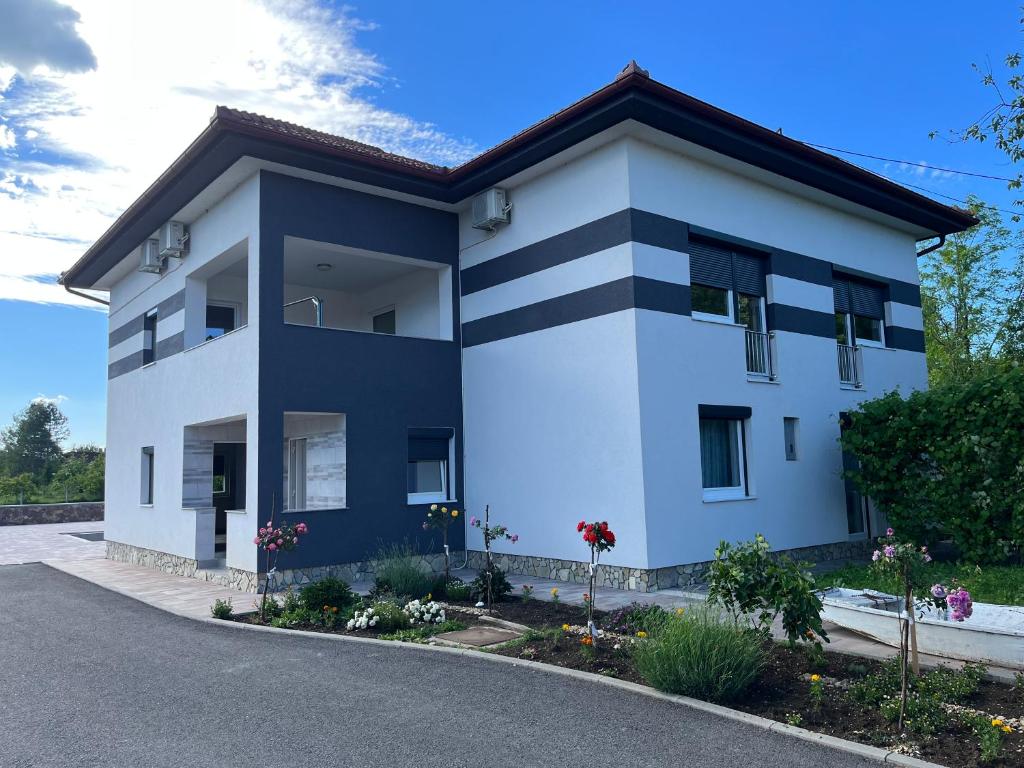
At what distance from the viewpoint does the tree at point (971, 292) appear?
22.7 m

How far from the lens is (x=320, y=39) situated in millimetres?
10078

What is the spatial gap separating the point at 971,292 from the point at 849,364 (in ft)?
39.7

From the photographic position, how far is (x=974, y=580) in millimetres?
10398

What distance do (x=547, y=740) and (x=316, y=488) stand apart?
28.0ft

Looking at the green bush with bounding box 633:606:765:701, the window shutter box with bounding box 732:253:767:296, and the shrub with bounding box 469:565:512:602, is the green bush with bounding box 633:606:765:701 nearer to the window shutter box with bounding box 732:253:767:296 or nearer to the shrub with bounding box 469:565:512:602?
the shrub with bounding box 469:565:512:602

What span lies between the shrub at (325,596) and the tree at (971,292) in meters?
20.0

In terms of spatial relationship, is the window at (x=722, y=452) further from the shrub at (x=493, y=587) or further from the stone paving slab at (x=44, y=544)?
the stone paving slab at (x=44, y=544)

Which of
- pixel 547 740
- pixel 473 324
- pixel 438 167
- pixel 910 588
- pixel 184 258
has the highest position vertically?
pixel 438 167

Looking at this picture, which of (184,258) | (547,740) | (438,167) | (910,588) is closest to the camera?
(547,740)

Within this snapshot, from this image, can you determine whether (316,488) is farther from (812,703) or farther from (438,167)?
(812,703)

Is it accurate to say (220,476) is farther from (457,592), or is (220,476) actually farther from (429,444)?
(457,592)

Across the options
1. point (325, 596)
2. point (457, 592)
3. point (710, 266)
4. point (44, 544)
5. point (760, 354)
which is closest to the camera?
point (325, 596)

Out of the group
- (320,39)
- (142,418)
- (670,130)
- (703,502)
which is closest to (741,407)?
(703,502)

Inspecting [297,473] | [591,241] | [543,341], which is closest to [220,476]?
[297,473]
